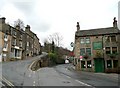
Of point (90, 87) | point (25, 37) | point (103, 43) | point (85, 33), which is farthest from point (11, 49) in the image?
point (90, 87)

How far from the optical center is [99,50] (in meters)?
A: 46.8

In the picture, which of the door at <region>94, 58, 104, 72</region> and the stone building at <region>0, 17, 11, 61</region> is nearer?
the door at <region>94, 58, 104, 72</region>

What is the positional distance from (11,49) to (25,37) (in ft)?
47.6

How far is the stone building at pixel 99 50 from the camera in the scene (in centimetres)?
4497

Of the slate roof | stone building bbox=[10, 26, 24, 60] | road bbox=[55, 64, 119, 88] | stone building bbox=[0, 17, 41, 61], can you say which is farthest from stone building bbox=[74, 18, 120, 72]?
stone building bbox=[10, 26, 24, 60]

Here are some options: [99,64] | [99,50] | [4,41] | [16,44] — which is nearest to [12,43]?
[16,44]

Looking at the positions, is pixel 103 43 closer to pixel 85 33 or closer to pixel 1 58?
pixel 85 33

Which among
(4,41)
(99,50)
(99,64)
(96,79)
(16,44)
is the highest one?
(4,41)

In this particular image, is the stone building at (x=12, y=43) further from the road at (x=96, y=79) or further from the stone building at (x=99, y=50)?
the road at (x=96, y=79)

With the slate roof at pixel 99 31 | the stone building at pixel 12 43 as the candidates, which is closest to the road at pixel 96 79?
the slate roof at pixel 99 31

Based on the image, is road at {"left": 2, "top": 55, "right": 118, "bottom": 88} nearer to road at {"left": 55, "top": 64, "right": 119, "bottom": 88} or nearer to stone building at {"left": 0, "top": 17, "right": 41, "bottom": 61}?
road at {"left": 55, "top": 64, "right": 119, "bottom": 88}

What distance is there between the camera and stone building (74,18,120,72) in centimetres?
4497

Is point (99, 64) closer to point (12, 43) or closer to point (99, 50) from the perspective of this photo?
point (99, 50)

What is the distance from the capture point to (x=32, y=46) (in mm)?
83125
